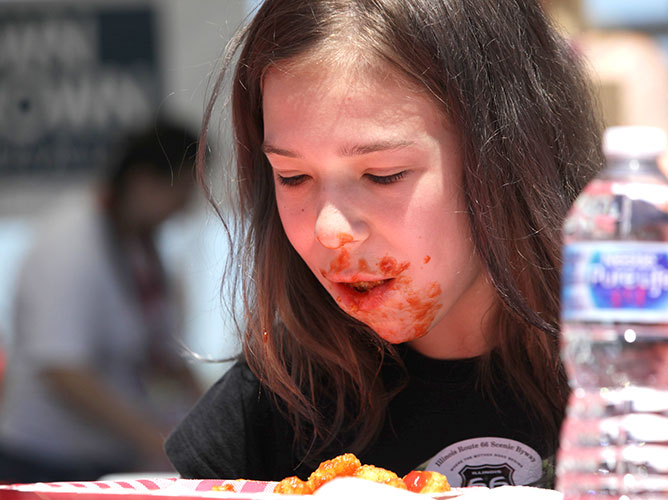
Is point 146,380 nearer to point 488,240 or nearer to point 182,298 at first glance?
point 182,298

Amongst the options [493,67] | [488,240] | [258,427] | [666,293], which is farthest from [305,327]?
[666,293]

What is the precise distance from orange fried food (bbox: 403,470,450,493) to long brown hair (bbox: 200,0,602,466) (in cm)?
30

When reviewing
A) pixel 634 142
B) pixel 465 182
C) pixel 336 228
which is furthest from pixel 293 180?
pixel 634 142

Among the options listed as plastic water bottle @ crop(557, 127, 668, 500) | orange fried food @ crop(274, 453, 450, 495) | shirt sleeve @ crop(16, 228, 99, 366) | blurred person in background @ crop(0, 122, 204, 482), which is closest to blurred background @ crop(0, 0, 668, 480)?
blurred person in background @ crop(0, 122, 204, 482)

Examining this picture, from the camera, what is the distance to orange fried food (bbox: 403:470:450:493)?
1118 mm

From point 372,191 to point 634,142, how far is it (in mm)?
426

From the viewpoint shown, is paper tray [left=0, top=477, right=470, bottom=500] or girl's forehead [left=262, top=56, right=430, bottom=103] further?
girl's forehead [left=262, top=56, right=430, bottom=103]

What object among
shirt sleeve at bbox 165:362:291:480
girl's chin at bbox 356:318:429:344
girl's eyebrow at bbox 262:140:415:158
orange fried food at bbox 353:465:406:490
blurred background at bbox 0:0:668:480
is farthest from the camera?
blurred background at bbox 0:0:668:480

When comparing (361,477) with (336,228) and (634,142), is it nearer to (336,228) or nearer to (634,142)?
(336,228)

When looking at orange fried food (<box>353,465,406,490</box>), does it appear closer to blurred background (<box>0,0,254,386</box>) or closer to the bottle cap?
the bottle cap

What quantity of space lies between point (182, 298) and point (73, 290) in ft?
2.62

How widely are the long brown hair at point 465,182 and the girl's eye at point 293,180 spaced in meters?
0.16

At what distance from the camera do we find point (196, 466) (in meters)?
1.54

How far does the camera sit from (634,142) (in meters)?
0.94
